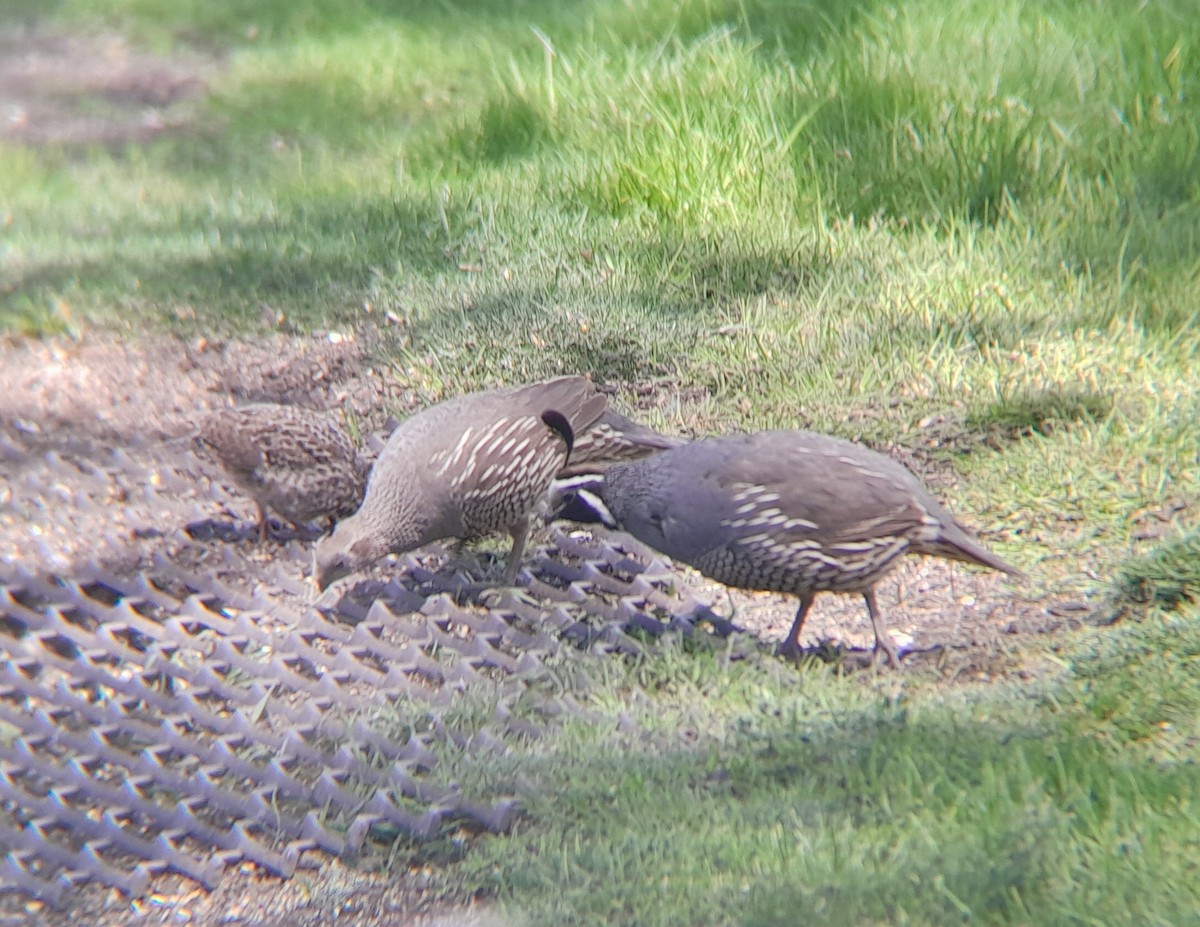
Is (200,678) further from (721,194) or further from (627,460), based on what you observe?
(721,194)

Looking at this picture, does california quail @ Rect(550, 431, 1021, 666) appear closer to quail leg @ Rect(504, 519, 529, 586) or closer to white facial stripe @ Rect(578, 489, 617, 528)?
white facial stripe @ Rect(578, 489, 617, 528)

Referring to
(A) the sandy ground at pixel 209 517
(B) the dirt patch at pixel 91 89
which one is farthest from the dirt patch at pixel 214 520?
(B) the dirt patch at pixel 91 89

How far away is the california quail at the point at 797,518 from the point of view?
12.7 ft

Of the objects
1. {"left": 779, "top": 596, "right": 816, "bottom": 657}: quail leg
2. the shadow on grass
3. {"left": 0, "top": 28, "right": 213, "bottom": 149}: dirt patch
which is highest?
the shadow on grass

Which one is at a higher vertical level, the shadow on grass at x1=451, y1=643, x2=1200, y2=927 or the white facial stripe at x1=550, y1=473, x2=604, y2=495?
the shadow on grass at x1=451, y1=643, x2=1200, y2=927

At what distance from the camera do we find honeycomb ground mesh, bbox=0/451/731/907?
343cm

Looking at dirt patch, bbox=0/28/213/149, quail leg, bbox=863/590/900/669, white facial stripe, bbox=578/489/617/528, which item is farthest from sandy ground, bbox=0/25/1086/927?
dirt patch, bbox=0/28/213/149

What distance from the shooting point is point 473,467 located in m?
4.52

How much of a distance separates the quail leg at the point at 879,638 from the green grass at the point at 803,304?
0.12 meters

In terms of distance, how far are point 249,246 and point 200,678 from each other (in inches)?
132

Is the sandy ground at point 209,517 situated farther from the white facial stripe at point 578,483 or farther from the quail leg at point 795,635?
the white facial stripe at point 578,483

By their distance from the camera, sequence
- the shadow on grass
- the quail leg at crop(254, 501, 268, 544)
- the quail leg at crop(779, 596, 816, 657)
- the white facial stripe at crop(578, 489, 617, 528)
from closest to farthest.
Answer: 1. the shadow on grass
2. the quail leg at crop(779, 596, 816, 657)
3. the white facial stripe at crop(578, 489, 617, 528)
4. the quail leg at crop(254, 501, 268, 544)

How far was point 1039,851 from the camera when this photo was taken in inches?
113

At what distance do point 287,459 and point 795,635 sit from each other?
186 centimetres
